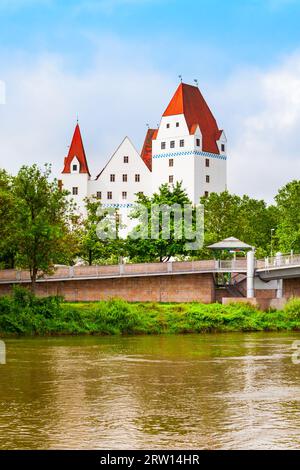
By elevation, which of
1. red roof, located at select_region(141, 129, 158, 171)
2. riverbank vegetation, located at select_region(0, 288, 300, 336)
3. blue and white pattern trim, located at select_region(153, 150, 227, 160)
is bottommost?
riverbank vegetation, located at select_region(0, 288, 300, 336)

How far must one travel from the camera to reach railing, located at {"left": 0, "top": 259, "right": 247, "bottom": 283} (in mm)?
64062

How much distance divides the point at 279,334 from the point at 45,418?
33301 millimetres

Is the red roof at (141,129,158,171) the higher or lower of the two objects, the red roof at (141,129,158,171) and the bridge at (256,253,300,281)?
the higher

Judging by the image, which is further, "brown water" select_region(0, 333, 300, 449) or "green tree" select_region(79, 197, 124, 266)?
"green tree" select_region(79, 197, 124, 266)

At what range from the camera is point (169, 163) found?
357 ft

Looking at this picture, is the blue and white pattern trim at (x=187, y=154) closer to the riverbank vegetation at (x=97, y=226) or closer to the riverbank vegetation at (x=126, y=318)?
the riverbank vegetation at (x=97, y=226)

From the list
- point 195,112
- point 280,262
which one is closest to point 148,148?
point 195,112

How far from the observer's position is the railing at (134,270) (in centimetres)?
6406

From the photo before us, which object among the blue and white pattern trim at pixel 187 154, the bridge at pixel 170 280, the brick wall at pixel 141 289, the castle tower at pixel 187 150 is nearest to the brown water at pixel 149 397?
the bridge at pixel 170 280

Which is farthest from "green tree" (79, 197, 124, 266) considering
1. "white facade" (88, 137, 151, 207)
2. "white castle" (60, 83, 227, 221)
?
"white facade" (88, 137, 151, 207)

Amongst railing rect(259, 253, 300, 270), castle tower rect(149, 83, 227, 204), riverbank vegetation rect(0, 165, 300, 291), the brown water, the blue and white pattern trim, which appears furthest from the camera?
the blue and white pattern trim

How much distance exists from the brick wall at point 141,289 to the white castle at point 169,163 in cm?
4085

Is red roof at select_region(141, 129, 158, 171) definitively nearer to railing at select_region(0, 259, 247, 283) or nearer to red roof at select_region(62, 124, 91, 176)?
red roof at select_region(62, 124, 91, 176)

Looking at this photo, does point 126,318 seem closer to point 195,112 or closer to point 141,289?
point 141,289
